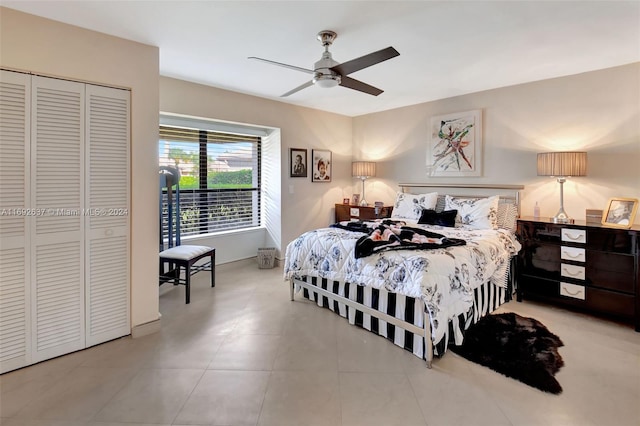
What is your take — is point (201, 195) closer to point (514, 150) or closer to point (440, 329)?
point (440, 329)

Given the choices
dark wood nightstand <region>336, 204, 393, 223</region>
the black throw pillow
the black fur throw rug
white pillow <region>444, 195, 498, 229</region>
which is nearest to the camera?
the black fur throw rug

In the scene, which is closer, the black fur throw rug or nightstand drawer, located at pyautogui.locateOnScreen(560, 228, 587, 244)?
the black fur throw rug

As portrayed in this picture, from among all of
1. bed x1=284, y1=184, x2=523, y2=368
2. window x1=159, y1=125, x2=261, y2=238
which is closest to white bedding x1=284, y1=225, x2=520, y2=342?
bed x1=284, y1=184, x2=523, y2=368

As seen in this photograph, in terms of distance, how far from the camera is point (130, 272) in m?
2.62

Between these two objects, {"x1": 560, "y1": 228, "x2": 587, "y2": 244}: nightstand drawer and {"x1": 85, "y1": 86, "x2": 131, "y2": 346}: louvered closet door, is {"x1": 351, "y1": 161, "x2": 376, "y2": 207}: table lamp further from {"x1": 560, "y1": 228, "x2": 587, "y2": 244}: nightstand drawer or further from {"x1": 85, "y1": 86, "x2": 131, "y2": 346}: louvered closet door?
{"x1": 85, "y1": 86, "x2": 131, "y2": 346}: louvered closet door

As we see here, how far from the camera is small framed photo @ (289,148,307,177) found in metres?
5.01

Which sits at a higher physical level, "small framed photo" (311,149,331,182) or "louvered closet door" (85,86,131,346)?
"small framed photo" (311,149,331,182)

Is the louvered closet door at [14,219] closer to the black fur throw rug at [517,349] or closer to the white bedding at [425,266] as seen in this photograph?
the white bedding at [425,266]

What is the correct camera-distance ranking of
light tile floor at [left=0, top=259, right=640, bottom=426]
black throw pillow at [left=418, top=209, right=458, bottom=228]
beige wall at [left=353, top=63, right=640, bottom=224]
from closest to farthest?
light tile floor at [left=0, top=259, right=640, bottom=426]
beige wall at [left=353, top=63, right=640, bottom=224]
black throw pillow at [left=418, top=209, right=458, bottom=228]

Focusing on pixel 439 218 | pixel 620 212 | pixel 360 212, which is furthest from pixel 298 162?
pixel 620 212

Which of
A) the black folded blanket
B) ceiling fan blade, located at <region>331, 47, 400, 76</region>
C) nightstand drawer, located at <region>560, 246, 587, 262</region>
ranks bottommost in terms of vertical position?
nightstand drawer, located at <region>560, 246, 587, 262</region>

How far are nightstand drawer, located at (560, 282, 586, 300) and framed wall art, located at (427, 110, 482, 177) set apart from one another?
1750 mm

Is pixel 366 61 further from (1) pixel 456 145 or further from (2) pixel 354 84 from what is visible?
(1) pixel 456 145

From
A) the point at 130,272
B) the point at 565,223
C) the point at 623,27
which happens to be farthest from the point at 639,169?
the point at 130,272
